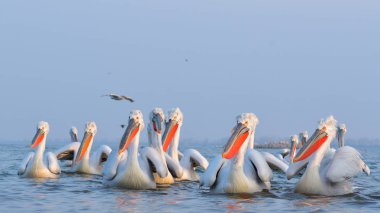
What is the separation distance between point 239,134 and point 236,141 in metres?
0.14

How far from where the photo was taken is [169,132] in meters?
12.9

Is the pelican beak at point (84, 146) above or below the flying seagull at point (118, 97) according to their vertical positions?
below

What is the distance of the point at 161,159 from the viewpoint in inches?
443

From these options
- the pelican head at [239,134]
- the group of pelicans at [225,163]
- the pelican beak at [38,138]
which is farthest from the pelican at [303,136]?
the pelican head at [239,134]

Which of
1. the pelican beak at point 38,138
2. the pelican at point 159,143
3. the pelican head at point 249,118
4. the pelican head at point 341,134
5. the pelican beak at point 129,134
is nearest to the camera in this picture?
the pelican head at point 249,118

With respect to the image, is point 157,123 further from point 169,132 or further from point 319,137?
point 319,137

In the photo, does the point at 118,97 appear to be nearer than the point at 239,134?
No

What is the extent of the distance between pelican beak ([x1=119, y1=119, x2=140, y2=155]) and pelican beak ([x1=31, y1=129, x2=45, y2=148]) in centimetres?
288

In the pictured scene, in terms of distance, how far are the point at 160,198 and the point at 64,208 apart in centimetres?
155

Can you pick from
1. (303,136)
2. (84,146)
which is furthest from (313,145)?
(303,136)

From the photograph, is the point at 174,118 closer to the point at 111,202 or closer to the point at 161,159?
the point at 161,159

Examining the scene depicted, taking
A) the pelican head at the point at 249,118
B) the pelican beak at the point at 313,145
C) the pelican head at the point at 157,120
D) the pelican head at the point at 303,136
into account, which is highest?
the pelican head at the point at 303,136

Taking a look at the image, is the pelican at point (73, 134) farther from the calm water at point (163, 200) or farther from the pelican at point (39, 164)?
the calm water at point (163, 200)

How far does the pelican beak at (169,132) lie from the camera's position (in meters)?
12.9
